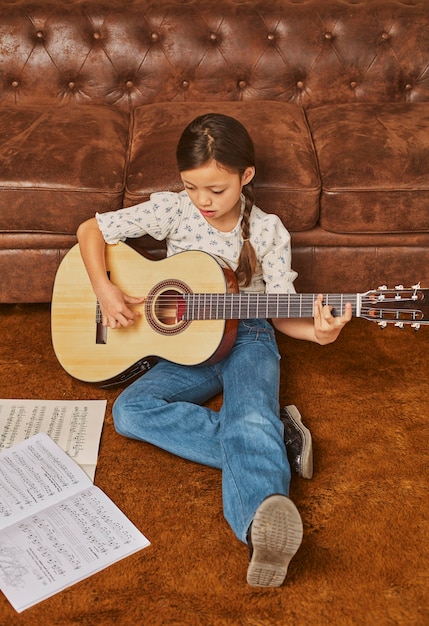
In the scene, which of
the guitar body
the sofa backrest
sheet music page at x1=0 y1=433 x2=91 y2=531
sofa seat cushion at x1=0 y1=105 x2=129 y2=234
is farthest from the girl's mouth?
the sofa backrest

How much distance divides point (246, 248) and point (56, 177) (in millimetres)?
595

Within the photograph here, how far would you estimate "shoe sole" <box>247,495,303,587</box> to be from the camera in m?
1.31

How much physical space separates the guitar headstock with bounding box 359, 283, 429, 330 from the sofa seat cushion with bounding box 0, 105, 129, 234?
793 mm

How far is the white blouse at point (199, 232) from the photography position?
1769 mm

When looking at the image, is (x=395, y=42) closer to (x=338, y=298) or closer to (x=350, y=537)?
(x=338, y=298)

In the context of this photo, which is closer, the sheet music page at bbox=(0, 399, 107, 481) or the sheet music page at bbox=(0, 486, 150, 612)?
the sheet music page at bbox=(0, 486, 150, 612)

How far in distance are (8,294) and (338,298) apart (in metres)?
1.07

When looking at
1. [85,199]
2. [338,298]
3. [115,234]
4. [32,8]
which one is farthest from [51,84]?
[338,298]

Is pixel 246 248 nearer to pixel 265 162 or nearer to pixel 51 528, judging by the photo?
pixel 265 162

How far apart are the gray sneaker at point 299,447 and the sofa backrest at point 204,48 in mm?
1348

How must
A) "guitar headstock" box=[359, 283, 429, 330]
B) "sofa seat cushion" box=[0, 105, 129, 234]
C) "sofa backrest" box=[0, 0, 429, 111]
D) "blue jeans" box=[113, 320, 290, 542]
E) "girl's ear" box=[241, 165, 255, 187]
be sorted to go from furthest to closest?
1. "sofa backrest" box=[0, 0, 429, 111]
2. "sofa seat cushion" box=[0, 105, 129, 234]
3. "girl's ear" box=[241, 165, 255, 187]
4. "guitar headstock" box=[359, 283, 429, 330]
5. "blue jeans" box=[113, 320, 290, 542]

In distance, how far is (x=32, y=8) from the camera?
2418 millimetres

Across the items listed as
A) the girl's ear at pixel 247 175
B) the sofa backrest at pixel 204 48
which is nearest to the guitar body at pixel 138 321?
the girl's ear at pixel 247 175

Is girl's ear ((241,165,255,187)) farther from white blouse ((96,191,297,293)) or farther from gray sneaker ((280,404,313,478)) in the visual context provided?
gray sneaker ((280,404,313,478))
